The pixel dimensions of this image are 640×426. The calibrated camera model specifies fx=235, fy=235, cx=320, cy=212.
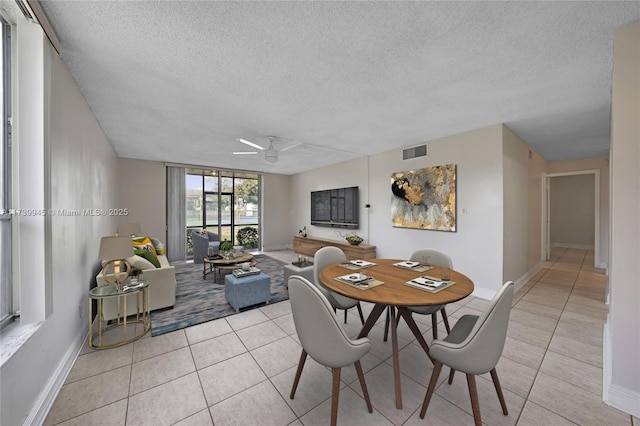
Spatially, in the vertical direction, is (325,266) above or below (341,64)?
below

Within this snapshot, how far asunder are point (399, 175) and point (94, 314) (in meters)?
5.03

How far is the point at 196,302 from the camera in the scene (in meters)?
3.39

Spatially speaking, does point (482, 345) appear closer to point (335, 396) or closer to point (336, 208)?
point (335, 396)

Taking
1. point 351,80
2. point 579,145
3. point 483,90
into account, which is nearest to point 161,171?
point 351,80

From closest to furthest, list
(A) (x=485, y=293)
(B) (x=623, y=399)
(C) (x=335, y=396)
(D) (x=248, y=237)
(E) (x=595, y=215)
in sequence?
(C) (x=335, y=396) < (B) (x=623, y=399) < (A) (x=485, y=293) < (E) (x=595, y=215) < (D) (x=248, y=237)

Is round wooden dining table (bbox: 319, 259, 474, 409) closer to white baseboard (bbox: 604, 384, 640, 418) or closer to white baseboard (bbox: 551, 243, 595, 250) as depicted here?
white baseboard (bbox: 604, 384, 640, 418)

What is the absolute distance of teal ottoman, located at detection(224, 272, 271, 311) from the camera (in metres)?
3.11

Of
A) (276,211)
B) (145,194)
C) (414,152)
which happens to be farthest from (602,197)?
(145,194)

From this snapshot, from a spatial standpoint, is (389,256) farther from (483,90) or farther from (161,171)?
(161,171)

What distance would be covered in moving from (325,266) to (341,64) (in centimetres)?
203

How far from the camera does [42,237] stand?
5.20 ft

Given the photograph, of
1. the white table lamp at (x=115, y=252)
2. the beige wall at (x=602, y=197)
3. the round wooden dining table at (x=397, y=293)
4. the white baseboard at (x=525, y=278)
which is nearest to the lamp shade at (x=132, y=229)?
the white table lamp at (x=115, y=252)

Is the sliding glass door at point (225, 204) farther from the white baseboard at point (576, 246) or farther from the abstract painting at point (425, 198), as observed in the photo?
the white baseboard at point (576, 246)

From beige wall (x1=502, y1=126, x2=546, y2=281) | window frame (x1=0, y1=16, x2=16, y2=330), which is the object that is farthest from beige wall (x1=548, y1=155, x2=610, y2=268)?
window frame (x1=0, y1=16, x2=16, y2=330)
